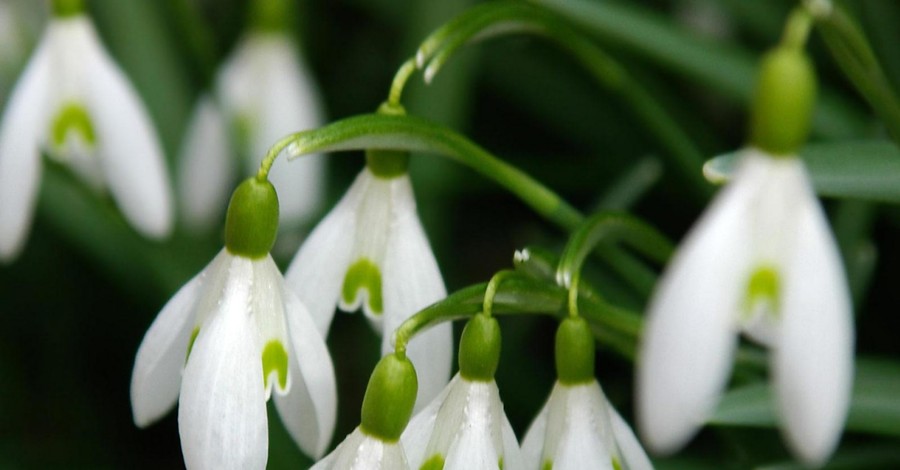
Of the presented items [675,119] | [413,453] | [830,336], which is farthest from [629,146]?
[830,336]

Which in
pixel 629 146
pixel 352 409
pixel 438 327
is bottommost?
pixel 352 409

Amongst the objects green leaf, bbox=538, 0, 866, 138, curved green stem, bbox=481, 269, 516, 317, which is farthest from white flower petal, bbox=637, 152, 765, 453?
green leaf, bbox=538, 0, 866, 138

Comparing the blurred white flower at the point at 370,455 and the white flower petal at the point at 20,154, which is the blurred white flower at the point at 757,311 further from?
the white flower petal at the point at 20,154

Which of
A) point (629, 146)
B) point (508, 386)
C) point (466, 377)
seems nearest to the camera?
point (466, 377)

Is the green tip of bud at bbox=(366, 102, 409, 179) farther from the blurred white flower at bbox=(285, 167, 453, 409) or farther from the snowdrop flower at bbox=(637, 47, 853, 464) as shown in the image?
the snowdrop flower at bbox=(637, 47, 853, 464)

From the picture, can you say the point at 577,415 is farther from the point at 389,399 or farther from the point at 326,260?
the point at 326,260

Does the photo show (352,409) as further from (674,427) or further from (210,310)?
(674,427)

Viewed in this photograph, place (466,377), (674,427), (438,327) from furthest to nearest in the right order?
(438,327), (466,377), (674,427)
